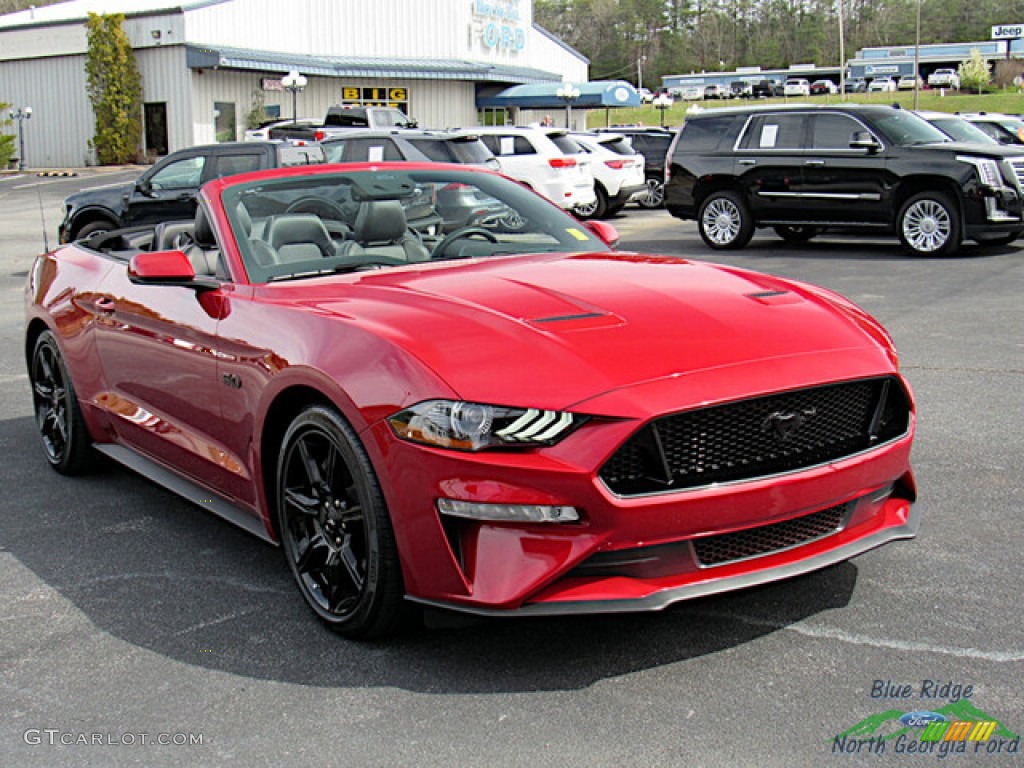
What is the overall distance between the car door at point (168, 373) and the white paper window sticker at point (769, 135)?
41.7 feet

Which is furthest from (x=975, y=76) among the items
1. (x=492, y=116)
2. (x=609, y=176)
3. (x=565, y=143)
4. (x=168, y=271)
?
(x=168, y=271)

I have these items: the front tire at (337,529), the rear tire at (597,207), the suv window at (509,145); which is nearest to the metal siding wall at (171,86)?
the rear tire at (597,207)

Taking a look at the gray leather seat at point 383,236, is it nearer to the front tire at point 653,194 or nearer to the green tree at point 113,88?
the front tire at point 653,194

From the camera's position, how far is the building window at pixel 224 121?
42.5 m

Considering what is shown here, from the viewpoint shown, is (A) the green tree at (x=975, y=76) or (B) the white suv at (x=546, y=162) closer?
(B) the white suv at (x=546, y=162)

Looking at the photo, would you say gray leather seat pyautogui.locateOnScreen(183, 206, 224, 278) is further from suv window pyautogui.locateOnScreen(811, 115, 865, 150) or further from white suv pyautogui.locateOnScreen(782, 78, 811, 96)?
white suv pyautogui.locateOnScreen(782, 78, 811, 96)

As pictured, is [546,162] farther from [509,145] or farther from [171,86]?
[171,86]

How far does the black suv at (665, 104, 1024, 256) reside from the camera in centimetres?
1518

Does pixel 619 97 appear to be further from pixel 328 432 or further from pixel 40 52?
pixel 328 432

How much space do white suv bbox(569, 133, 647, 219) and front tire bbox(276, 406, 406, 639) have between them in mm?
19588

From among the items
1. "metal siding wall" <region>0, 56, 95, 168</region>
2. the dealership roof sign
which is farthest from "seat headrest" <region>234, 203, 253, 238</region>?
the dealership roof sign

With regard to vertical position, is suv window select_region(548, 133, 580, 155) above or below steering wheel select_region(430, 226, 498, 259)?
above

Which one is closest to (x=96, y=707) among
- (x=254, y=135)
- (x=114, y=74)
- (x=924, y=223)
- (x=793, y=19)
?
(x=924, y=223)

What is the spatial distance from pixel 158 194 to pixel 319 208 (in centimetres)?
1175
